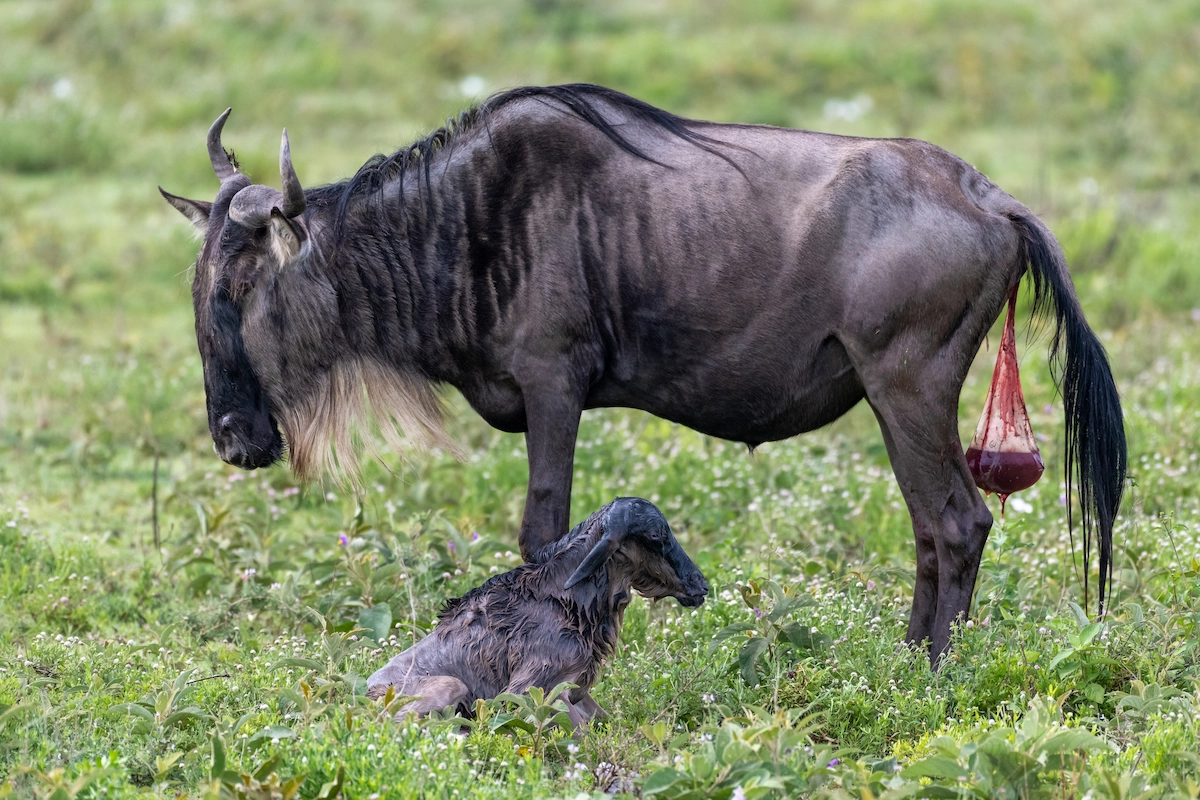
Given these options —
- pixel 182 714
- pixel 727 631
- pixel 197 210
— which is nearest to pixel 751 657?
pixel 727 631

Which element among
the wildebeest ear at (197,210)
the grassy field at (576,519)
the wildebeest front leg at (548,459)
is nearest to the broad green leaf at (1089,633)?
the grassy field at (576,519)

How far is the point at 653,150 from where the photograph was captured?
16.5ft

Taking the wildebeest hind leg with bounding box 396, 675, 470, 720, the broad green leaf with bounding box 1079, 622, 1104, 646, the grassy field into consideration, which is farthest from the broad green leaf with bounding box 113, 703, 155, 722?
the broad green leaf with bounding box 1079, 622, 1104, 646

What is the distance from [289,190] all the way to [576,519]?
258 centimetres

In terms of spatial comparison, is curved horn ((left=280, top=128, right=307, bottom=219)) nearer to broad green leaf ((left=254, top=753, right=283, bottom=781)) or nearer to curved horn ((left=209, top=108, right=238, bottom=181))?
curved horn ((left=209, top=108, right=238, bottom=181))

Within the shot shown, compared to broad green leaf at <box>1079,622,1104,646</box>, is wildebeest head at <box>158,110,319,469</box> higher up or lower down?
higher up

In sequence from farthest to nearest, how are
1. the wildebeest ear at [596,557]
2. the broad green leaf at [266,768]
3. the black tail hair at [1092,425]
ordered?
the black tail hair at [1092,425]
the wildebeest ear at [596,557]
the broad green leaf at [266,768]

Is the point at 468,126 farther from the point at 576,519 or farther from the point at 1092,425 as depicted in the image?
the point at 1092,425

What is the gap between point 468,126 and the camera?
515cm

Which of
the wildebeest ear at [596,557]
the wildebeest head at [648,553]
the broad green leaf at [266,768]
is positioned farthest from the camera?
the wildebeest head at [648,553]

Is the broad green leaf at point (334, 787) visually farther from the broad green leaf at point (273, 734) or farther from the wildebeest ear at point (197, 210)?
the wildebeest ear at point (197, 210)

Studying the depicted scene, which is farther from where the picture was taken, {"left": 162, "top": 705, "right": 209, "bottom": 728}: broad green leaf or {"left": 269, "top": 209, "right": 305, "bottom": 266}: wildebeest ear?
{"left": 269, "top": 209, "right": 305, "bottom": 266}: wildebeest ear

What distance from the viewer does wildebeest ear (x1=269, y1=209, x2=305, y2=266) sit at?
483 centimetres

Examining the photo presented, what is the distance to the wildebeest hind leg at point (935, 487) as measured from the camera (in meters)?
4.71
